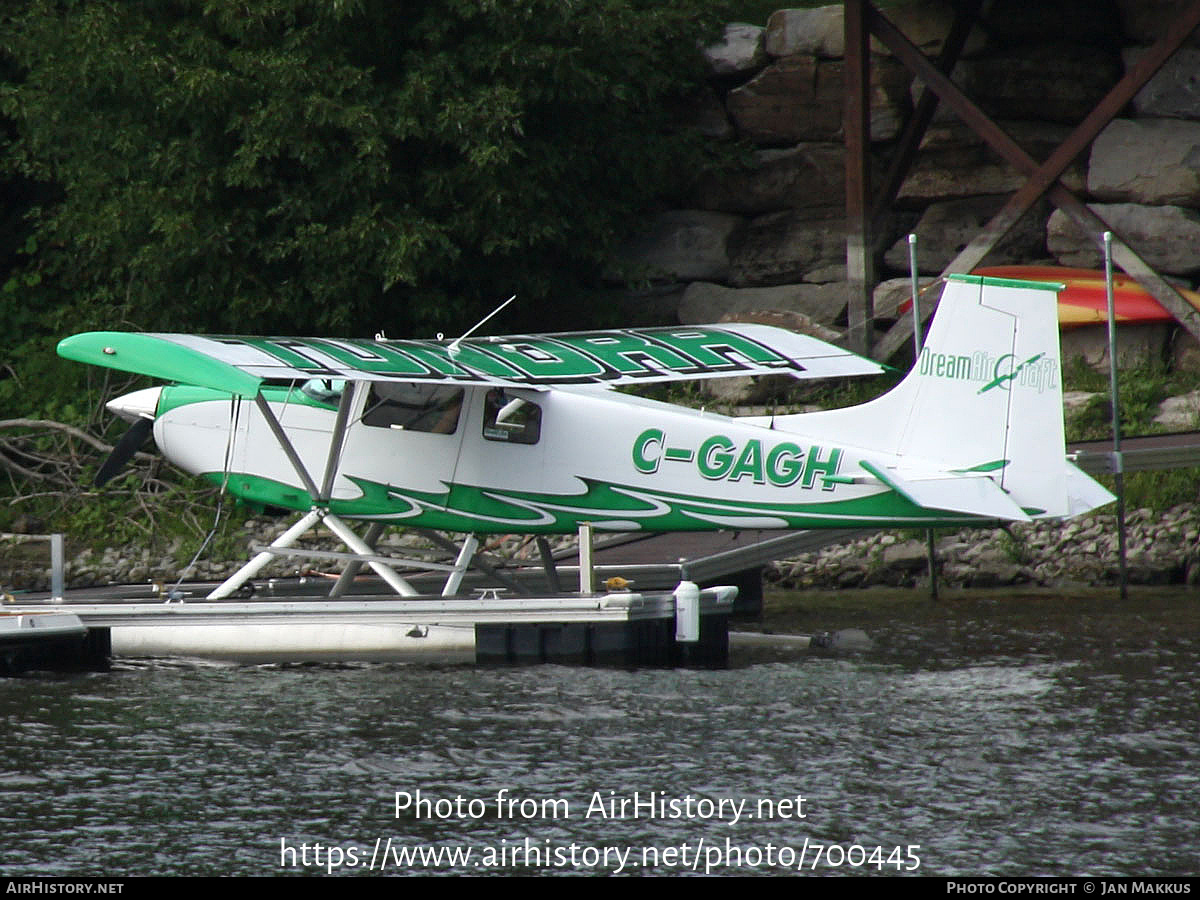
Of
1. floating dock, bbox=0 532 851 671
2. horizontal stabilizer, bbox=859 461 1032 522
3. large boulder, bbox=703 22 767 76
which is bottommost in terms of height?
floating dock, bbox=0 532 851 671

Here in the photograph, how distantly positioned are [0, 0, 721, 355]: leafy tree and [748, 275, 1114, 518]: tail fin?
28.4ft

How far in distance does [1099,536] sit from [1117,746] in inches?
310

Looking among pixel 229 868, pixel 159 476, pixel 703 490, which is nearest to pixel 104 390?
pixel 159 476

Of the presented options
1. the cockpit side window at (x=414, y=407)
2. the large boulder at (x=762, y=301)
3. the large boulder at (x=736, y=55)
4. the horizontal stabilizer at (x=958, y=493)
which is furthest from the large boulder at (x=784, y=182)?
the horizontal stabilizer at (x=958, y=493)

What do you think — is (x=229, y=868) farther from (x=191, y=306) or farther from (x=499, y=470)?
(x=191, y=306)

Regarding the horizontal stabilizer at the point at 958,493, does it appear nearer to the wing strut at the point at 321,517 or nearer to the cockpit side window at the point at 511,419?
the cockpit side window at the point at 511,419

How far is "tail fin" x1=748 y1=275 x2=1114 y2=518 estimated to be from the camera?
503 inches

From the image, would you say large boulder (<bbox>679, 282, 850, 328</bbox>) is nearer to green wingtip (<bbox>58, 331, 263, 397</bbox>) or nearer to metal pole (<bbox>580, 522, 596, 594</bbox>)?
metal pole (<bbox>580, 522, 596, 594</bbox>)

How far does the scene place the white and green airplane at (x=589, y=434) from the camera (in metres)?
12.8

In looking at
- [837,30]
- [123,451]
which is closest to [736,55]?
[837,30]

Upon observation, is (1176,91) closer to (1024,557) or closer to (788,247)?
(788,247)

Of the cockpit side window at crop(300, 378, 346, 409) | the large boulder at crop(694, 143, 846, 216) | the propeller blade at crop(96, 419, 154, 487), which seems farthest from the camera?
the large boulder at crop(694, 143, 846, 216)

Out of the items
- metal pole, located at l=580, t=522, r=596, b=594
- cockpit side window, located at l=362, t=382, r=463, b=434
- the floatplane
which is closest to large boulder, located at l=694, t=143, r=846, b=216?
the floatplane

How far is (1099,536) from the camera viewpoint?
17.9m
